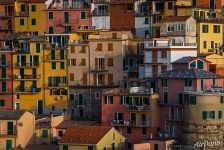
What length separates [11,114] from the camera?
276ft

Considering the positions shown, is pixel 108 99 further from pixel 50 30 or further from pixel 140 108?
pixel 50 30

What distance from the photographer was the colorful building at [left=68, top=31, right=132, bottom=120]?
3575 inches

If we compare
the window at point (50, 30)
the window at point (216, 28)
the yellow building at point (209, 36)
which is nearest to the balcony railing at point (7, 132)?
the window at point (50, 30)

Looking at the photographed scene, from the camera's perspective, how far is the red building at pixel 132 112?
81.9 meters

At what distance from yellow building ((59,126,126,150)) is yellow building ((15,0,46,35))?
2153 cm

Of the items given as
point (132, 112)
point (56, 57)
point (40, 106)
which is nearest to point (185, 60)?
point (132, 112)

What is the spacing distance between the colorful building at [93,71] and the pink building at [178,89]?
8.78 metres

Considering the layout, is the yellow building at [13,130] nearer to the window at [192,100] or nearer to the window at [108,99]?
the window at [108,99]

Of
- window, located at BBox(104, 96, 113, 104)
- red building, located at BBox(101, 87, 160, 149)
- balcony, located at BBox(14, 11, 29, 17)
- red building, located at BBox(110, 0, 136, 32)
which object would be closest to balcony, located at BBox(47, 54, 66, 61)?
red building, located at BBox(110, 0, 136, 32)

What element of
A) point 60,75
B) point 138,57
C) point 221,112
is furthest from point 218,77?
point 60,75

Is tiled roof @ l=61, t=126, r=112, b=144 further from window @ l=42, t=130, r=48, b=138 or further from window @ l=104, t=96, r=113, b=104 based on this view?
window @ l=42, t=130, r=48, b=138

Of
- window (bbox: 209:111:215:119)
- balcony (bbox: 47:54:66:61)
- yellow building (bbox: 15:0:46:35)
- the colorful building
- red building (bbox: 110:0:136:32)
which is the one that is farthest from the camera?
yellow building (bbox: 15:0:46:35)

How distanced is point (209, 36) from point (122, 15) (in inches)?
376

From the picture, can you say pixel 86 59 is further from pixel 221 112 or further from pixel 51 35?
pixel 221 112
